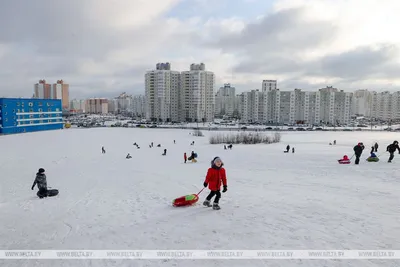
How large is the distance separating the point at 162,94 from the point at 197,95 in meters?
17.0

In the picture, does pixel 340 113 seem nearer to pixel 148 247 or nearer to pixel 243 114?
pixel 243 114

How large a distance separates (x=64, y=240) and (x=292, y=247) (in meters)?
5.29

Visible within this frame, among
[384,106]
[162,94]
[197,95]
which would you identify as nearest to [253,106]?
[197,95]

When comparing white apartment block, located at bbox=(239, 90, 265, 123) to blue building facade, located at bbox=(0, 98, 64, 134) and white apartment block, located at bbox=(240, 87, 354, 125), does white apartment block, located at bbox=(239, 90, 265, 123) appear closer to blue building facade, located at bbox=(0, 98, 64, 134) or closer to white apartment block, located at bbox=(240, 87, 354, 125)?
white apartment block, located at bbox=(240, 87, 354, 125)

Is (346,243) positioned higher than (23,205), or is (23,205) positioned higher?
(346,243)

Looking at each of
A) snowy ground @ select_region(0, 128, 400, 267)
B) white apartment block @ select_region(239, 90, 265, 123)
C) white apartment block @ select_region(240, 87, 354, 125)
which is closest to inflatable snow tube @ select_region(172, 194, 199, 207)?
snowy ground @ select_region(0, 128, 400, 267)

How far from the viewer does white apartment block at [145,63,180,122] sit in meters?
127

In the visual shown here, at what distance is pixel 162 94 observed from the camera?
126m

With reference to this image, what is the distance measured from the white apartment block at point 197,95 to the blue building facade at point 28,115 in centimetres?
5746

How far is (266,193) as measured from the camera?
10344mm

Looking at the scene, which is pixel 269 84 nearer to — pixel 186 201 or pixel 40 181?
pixel 40 181

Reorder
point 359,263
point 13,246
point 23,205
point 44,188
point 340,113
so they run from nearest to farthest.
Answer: point 359,263 → point 13,246 → point 23,205 → point 44,188 → point 340,113

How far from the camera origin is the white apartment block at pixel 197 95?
124438 mm

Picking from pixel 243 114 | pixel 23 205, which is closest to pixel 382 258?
pixel 23 205
